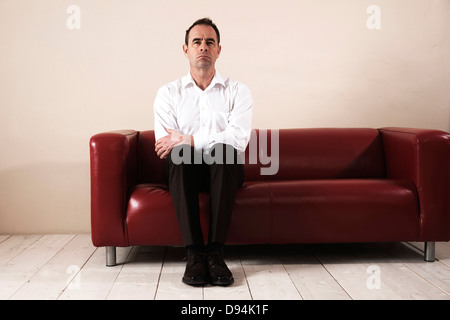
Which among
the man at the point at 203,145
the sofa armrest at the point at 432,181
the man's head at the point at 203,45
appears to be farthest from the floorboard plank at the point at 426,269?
the man's head at the point at 203,45

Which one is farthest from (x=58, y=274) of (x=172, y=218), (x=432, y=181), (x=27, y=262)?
(x=432, y=181)

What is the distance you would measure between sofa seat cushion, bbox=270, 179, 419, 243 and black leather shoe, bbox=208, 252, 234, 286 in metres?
0.36

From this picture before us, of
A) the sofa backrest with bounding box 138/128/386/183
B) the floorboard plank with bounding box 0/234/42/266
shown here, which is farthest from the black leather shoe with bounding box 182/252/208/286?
the floorboard plank with bounding box 0/234/42/266

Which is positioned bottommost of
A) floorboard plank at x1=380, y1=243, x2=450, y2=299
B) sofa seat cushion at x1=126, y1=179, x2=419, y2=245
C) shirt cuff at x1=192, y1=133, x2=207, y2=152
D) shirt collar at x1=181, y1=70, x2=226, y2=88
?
floorboard plank at x1=380, y1=243, x2=450, y2=299

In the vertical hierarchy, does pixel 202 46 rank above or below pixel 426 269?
above

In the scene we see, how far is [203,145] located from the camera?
2383 mm

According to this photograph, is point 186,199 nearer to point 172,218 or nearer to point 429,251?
point 172,218

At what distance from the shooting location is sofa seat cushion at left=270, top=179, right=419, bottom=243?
2369 millimetres

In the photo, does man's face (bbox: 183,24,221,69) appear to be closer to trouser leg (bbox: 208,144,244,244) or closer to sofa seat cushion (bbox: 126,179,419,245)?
trouser leg (bbox: 208,144,244,244)

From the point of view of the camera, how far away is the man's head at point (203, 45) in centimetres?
248

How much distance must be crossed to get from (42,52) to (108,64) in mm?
429

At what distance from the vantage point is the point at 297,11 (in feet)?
10.4

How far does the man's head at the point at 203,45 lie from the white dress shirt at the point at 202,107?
105 mm

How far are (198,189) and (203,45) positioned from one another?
→ 2.41ft
